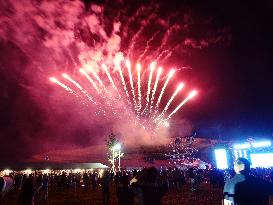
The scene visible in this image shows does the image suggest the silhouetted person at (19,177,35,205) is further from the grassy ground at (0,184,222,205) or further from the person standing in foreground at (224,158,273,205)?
the person standing in foreground at (224,158,273,205)

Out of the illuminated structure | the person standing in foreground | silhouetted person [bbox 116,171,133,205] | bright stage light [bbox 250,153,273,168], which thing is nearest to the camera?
the person standing in foreground

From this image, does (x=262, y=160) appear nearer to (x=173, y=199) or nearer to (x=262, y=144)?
(x=262, y=144)

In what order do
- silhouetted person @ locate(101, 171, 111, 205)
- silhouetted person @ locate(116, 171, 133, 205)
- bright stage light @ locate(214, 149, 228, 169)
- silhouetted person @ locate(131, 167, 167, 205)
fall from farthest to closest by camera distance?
bright stage light @ locate(214, 149, 228, 169)
silhouetted person @ locate(101, 171, 111, 205)
silhouetted person @ locate(116, 171, 133, 205)
silhouetted person @ locate(131, 167, 167, 205)

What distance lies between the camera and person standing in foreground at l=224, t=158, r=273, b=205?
4.45 metres

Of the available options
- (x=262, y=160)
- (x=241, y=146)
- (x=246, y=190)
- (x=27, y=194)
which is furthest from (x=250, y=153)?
(x=246, y=190)

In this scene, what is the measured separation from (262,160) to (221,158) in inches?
166

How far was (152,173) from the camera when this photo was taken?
576 cm

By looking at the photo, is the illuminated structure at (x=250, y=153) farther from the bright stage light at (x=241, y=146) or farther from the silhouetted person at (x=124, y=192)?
the silhouetted person at (x=124, y=192)

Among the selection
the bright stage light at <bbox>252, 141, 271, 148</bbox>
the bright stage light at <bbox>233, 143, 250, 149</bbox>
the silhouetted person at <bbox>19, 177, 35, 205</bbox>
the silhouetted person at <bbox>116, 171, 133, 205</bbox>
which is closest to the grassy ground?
the silhouetted person at <bbox>116, 171, 133, 205</bbox>

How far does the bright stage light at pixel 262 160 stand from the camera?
86.6 feet

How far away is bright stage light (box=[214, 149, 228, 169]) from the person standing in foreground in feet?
86.4

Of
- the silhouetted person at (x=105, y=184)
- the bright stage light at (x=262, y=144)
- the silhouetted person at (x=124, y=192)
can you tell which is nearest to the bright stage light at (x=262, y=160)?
the bright stage light at (x=262, y=144)

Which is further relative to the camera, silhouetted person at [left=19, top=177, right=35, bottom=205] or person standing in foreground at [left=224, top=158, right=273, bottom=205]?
silhouetted person at [left=19, top=177, right=35, bottom=205]

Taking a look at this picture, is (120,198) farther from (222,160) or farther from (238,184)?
(222,160)
